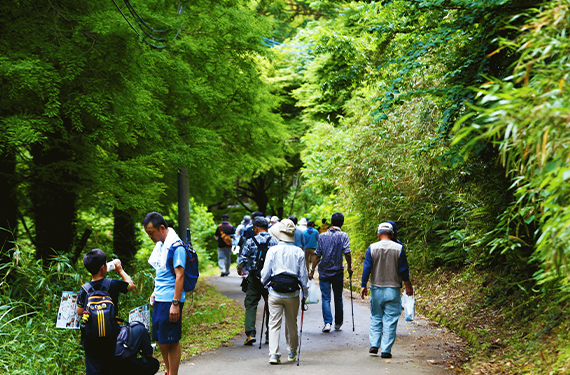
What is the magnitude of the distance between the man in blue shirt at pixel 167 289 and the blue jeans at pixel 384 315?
10.4ft

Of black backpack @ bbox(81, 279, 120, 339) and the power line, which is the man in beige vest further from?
the power line

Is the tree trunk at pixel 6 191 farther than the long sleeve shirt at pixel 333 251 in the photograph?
No

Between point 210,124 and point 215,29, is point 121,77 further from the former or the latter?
point 210,124

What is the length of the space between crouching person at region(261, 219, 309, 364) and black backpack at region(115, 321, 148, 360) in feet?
8.82

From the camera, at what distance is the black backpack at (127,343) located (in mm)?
4918

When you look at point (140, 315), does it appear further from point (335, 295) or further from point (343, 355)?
point (335, 295)

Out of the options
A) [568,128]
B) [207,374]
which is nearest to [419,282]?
[207,374]

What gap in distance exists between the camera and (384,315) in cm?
800

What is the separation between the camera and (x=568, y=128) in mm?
3439

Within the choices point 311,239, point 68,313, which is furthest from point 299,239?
point 68,313

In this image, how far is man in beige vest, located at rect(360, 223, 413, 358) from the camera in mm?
7781

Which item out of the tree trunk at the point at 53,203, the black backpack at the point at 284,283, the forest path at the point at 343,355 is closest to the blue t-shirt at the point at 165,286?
Answer: the forest path at the point at 343,355

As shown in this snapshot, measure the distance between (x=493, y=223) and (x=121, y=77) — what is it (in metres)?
6.61

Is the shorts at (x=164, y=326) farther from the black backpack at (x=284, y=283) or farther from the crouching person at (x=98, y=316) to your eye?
the black backpack at (x=284, y=283)
